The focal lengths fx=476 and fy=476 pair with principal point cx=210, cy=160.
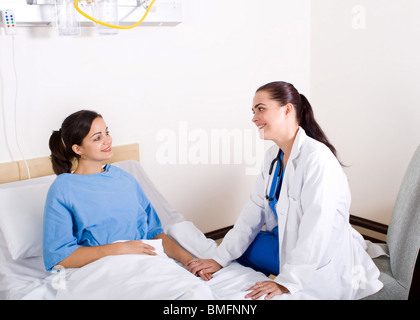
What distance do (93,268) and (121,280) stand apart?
0.12m

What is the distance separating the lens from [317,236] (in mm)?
1584

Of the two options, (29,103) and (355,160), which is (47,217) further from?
(355,160)

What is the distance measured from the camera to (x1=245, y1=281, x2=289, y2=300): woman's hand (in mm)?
1495

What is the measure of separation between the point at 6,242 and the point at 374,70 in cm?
204

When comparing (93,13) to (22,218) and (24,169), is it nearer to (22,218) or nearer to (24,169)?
(24,169)

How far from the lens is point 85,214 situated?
5.44ft

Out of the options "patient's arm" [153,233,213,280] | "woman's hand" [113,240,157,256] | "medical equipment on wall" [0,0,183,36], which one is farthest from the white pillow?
"medical equipment on wall" [0,0,183,36]

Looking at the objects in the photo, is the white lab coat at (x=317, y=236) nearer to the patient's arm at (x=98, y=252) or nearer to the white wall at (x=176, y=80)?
the patient's arm at (x=98, y=252)

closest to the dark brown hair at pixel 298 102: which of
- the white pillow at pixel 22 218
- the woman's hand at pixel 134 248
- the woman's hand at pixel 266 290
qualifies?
the woman's hand at pixel 266 290

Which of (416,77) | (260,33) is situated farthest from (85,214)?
(416,77)

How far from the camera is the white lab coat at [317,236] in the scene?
1.58 metres

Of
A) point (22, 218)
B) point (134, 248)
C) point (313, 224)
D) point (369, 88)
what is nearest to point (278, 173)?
point (313, 224)

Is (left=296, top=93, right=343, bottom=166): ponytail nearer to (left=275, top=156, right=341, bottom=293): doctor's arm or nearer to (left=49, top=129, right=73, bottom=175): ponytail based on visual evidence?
(left=275, top=156, right=341, bottom=293): doctor's arm

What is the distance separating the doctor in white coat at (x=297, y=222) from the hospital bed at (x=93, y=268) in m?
0.11
